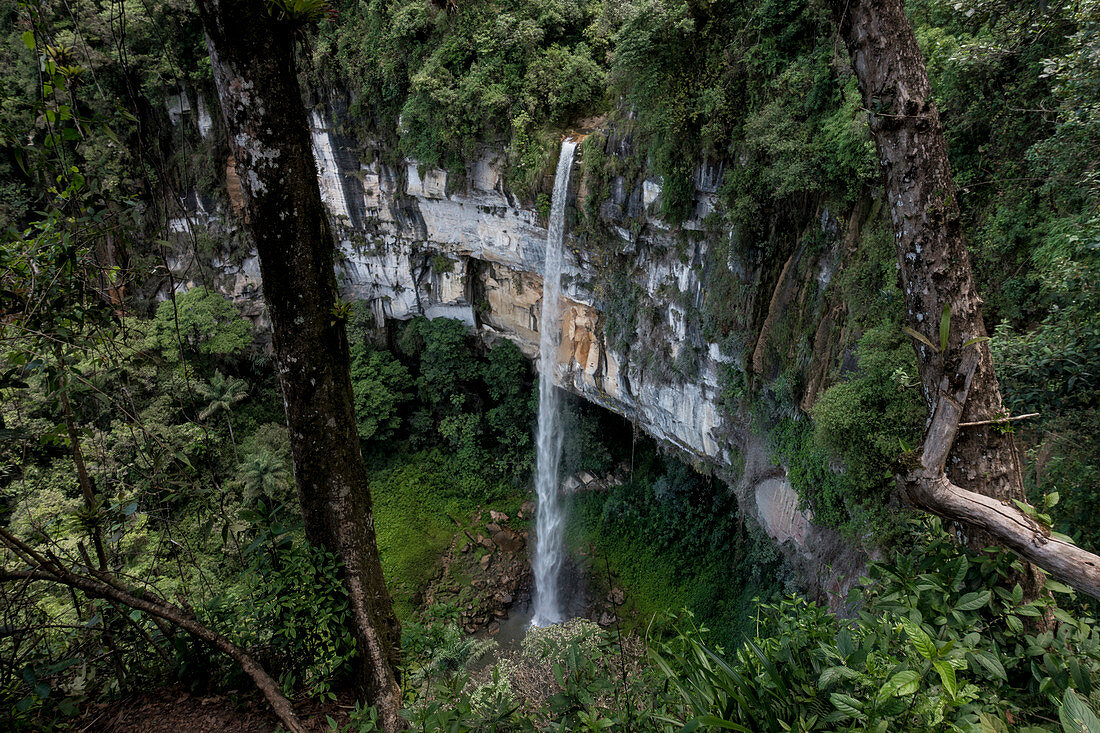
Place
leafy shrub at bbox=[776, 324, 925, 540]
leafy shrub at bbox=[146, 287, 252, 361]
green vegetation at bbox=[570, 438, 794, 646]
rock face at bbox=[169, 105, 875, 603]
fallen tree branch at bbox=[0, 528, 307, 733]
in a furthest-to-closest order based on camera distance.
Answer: leafy shrub at bbox=[146, 287, 252, 361] → green vegetation at bbox=[570, 438, 794, 646] → rock face at bbox=[169, 105, 875, 603] → leafy shrub at bbox=[776, 324, 925, 540] → fallen tree branch at bbox=[0, 528, 307, 733]

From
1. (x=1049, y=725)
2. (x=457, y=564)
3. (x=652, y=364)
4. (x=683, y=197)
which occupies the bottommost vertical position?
(x=457, y=564)

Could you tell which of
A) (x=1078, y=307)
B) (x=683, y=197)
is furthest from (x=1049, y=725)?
(x=683, y=197)

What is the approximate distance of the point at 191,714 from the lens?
248 centimetres

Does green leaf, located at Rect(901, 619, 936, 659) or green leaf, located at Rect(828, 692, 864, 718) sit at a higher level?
green leaf, located at Rect(901, 619, 936, 659)

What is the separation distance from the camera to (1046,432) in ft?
12.1

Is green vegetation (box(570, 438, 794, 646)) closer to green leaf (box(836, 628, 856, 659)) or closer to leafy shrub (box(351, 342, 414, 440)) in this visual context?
leafy shrub (box(351, 342, 414, 440))

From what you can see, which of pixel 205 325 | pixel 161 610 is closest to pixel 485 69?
pixel 205 325

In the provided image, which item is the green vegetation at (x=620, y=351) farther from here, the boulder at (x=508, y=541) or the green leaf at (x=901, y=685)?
the boulder at (x=508, y=541)

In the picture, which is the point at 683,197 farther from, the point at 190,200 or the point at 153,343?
the point at 190,200

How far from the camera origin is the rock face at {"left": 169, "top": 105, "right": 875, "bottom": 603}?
7605 millimetres

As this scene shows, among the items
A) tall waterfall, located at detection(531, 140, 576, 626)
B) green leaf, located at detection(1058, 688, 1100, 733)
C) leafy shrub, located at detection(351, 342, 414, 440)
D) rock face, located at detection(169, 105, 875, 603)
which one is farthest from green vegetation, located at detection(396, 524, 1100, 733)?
leafy shrub, located at detection(351, 342, 414, 440)

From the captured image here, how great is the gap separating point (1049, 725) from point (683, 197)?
732cm

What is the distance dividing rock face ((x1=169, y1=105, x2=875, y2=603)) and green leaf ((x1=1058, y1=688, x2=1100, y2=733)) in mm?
5385

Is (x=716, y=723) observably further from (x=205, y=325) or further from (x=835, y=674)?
(x=205, y=325)
